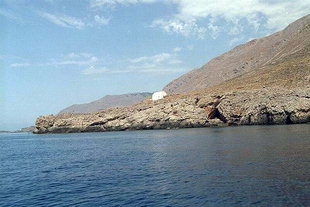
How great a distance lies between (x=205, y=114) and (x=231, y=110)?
12671 mm

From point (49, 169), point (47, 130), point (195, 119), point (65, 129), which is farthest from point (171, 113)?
point (49, 169)

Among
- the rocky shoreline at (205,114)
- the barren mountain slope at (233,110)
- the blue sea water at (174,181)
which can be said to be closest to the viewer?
the blue sea water at (174,181)

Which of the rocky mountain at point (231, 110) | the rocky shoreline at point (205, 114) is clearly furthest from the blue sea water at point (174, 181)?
the rocky mountain at point (231, 110)

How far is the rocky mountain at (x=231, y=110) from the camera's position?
108 metres

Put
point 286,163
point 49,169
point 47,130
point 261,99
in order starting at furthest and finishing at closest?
point 47,130 → point 261,99 → point 49,169 → point 286,163

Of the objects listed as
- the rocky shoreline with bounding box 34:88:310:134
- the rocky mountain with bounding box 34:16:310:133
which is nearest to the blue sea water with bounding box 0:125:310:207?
the rocky shoreline with bounding box 34:88:310:134

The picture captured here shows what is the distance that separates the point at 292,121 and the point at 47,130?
123 meters

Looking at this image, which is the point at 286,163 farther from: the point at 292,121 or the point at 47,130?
the point at 47,130

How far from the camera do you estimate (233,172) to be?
33562 millimetres

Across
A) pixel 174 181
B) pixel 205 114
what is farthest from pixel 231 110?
pixel 174 181

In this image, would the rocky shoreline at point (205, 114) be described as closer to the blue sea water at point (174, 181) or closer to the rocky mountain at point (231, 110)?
the rocky mountain at point (231, 110)

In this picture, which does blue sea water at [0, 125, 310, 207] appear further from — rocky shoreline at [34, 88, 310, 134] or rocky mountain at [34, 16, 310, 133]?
rocky mountain at [34, 16, 310, 133]

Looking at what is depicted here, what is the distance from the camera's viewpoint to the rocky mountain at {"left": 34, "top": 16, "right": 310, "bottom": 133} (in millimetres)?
107875

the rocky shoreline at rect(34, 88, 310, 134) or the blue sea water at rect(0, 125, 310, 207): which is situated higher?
the rocky shoreline at rect(34, 88, 310, 134)
